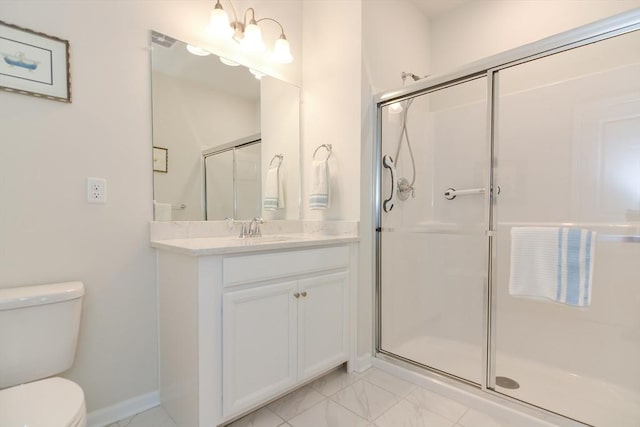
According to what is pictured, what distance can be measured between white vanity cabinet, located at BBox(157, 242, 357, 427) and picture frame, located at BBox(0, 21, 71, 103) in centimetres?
85

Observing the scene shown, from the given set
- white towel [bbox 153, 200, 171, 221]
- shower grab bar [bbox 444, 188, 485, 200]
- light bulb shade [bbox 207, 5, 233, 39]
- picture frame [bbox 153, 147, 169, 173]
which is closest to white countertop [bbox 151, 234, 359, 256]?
white towel [bbox 153, 200, 171, 221]

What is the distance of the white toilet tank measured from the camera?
1118mm

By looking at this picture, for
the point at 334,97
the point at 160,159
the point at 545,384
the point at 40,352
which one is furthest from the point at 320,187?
the point at 545,384

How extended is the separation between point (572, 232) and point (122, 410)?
225 cm

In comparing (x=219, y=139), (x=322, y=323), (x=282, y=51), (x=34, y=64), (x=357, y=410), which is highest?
(x=282, y=51)

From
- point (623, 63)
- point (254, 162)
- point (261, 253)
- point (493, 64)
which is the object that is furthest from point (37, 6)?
point (623, 63)

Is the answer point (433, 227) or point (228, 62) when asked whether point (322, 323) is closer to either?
point (433, 227)

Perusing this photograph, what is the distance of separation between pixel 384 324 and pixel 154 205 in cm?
159

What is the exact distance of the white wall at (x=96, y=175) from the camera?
1.27 m

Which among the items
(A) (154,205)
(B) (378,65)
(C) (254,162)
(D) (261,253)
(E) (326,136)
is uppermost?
(B) (378,65)

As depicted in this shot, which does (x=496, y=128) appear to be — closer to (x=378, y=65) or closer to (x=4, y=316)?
(x=378, y=65)

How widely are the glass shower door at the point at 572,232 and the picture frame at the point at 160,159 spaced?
5.74ft

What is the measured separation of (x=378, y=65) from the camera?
2113 millimetres

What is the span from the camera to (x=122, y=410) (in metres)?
1.50
